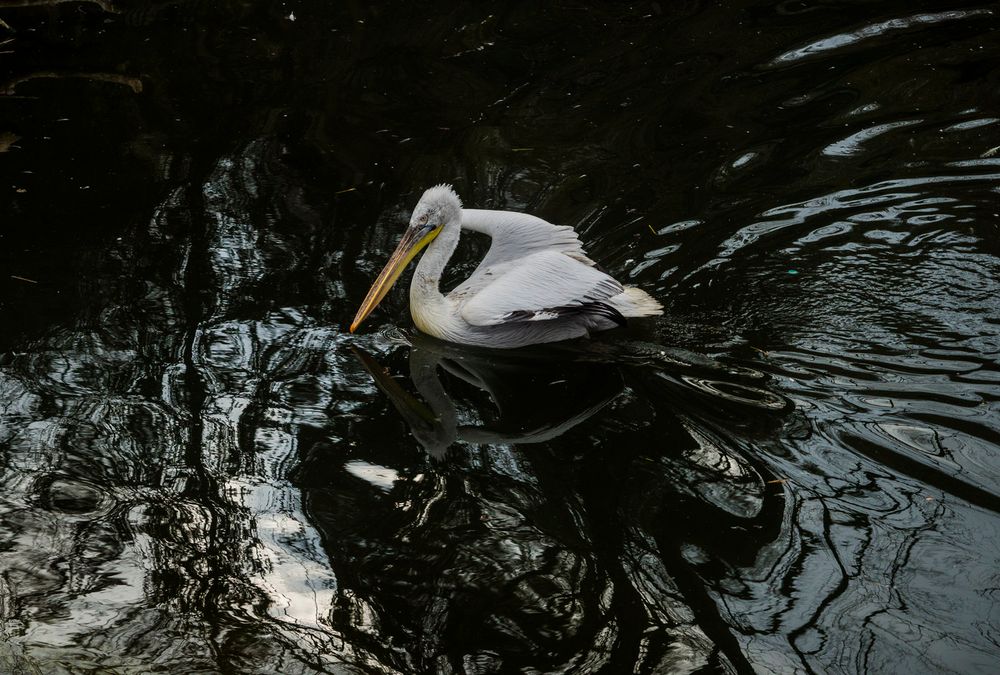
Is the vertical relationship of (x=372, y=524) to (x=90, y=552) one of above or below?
below

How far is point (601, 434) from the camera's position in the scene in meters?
3.12

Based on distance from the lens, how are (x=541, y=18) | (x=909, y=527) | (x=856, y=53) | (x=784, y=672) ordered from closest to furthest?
(x=784, y=672) → (x=909, y=527) → (x=856, y=53) → (x=541, y=18)

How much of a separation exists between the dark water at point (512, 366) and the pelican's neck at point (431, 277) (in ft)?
0.43

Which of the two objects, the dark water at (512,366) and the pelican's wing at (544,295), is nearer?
the dark water at (512,366)

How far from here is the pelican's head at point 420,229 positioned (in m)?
3.74

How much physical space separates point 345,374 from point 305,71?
299 centimetres

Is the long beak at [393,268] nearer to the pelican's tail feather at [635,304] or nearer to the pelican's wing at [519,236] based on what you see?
the pelican's wing at [519,236]

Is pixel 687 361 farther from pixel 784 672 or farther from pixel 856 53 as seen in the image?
pixel 856 53

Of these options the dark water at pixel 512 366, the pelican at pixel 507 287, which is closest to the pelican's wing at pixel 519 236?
the pelican at pixel 507 287

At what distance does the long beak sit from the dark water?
12cm

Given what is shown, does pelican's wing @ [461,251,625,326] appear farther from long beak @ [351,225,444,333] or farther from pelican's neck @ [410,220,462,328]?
long beak @ [351,225,444,333]

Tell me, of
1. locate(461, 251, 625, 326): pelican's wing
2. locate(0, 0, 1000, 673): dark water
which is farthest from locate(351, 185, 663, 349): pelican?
locate(0, 0, 1000, 673): dark water

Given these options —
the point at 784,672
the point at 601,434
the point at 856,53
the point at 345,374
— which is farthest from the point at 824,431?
the point at 856,53

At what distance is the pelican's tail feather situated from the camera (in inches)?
143
